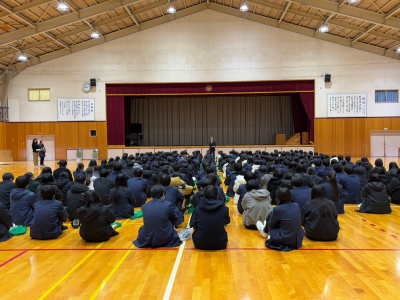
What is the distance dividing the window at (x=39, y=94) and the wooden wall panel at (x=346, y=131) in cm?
1872

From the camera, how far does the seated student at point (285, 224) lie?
497cm

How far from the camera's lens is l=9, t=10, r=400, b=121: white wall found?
2234cm

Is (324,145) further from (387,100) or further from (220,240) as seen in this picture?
(220,240)

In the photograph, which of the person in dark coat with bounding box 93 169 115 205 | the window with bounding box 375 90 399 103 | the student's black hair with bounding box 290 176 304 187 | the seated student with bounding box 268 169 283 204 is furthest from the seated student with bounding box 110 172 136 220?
the window with bounding box 375 90 399 103

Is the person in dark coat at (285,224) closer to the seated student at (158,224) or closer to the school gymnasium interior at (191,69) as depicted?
the seated student at (158,224)

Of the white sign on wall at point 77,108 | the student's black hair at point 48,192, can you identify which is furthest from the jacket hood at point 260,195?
the white sign on wall at point 77,108

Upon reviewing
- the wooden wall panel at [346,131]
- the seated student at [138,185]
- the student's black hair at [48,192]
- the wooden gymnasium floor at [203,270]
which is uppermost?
the wooden wall panel at [346,131]

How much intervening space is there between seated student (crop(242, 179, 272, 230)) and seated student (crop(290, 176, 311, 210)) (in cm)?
58

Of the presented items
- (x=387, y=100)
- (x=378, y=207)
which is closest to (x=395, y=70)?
(x=387, y=100)

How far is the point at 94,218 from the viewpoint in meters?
5.41

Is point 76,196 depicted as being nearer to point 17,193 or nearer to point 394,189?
point 17,193

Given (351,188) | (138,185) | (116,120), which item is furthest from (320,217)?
(116,120)

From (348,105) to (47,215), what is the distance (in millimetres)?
21301

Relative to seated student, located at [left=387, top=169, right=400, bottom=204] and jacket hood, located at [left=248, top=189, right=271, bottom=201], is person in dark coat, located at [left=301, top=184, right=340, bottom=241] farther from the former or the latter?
seated student, located at [left=387, top=169, right=400, bottom=204]
